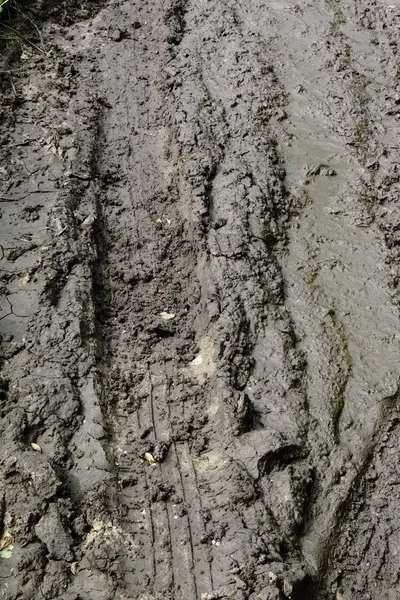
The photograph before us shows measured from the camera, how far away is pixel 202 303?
13.3ft

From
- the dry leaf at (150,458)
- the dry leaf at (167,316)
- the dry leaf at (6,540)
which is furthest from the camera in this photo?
the dry leaf at (167,316)

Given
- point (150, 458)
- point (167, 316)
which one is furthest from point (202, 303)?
point (150, 458)

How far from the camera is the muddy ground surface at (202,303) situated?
9.87 feet

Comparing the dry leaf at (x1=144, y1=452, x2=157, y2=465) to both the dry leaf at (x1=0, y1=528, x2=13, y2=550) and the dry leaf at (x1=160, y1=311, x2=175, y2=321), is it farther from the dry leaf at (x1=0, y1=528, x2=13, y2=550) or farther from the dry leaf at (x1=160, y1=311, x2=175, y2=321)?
the dry leaf at (x1=160, y1=311, x2=175, y2=321)

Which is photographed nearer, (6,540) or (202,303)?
(6,540)

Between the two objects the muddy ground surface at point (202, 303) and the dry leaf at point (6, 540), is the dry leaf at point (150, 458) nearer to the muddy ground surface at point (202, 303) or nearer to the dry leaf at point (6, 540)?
the muddy ground surface at point (202, 303)

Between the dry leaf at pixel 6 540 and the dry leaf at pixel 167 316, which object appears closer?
the dry leaf at pixel 6 540

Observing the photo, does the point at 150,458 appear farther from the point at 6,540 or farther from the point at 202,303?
the point at 202,303

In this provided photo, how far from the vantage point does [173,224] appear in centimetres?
455

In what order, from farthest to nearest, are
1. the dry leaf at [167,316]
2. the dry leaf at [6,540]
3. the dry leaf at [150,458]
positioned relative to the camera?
the dry leaf at [167,316] < the dry leaf at [150,458] < the dry leaf at [6,540]

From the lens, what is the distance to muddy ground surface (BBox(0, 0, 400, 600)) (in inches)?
118

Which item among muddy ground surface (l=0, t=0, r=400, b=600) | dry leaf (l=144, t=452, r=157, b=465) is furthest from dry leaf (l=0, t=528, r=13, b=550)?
dry leaf (l=144, t=452, r=157, b=465)

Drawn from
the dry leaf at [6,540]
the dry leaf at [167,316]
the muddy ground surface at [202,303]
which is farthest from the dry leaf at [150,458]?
the dry leaf at [167,316]

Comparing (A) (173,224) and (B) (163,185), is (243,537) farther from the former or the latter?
(B) (163,185)
